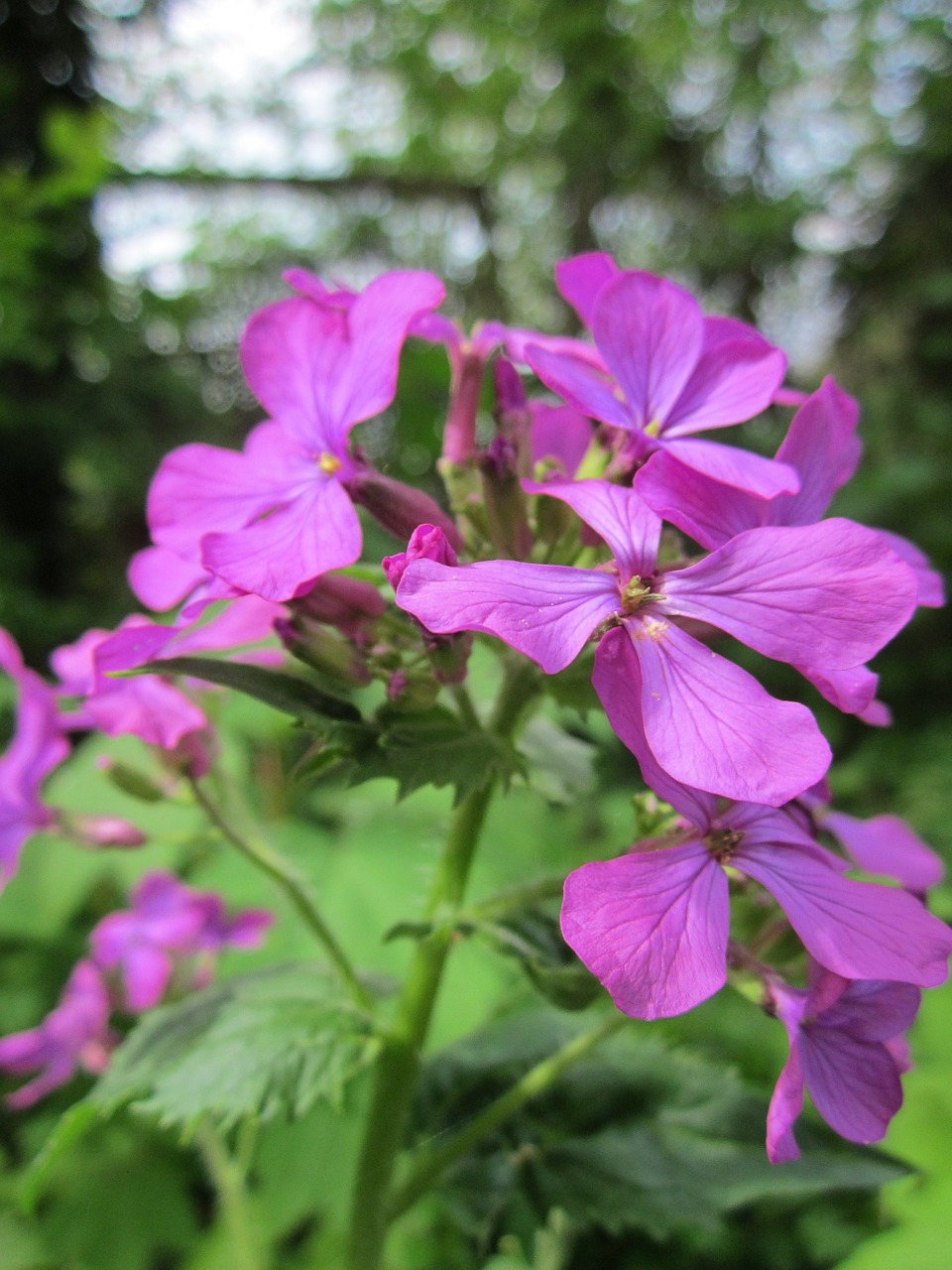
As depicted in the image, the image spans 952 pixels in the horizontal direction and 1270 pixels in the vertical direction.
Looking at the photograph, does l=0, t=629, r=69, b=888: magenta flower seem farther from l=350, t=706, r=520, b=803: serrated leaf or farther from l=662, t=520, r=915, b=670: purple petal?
l=662, t=520, r=915, b=670: purple petal

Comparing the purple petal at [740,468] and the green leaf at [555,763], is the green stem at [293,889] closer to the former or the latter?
the green leaf at [555,763]

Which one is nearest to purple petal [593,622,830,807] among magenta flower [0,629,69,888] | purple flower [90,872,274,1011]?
magenta flower [0,629,69,888]

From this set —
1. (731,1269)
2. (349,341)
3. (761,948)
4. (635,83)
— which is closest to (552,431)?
(349,341)

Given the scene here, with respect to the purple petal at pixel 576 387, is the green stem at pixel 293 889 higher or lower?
lower

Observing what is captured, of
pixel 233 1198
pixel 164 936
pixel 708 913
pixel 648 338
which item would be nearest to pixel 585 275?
pixel 648 338

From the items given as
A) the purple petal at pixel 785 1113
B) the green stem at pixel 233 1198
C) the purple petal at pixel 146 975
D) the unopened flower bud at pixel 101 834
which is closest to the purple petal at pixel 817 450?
the purple petal at pixel 785 1113

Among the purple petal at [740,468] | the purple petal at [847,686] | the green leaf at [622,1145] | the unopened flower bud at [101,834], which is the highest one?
the purple petal at [740,468]
